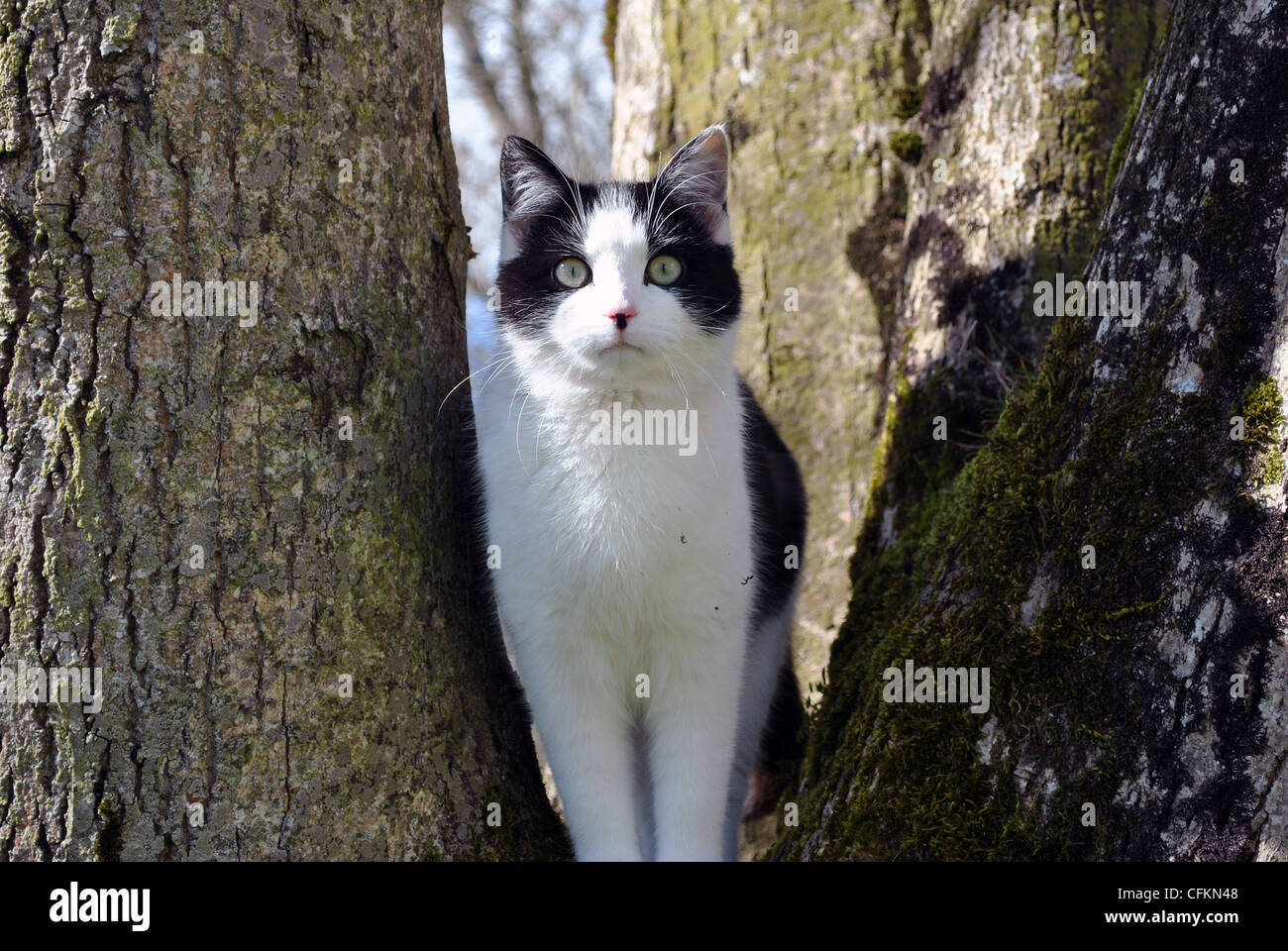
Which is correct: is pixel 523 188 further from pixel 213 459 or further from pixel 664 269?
pixel 213 459

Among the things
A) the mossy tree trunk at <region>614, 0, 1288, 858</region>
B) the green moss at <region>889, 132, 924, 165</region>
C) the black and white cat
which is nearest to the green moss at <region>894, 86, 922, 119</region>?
the green moss at <region>889, 132, 924, 165</region>

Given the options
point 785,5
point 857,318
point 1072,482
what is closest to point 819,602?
point 857,318

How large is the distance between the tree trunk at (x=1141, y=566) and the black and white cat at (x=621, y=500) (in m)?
0.44

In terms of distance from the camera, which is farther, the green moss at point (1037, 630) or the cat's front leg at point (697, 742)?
the cat's front leg at point (697, 742)

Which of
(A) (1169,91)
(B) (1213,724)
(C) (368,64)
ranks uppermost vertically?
(C) (368,64)

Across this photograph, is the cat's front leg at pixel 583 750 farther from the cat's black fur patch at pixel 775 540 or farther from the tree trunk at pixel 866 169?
the tree trunk at pixel 866 169

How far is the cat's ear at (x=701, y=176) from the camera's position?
3117 millimetres

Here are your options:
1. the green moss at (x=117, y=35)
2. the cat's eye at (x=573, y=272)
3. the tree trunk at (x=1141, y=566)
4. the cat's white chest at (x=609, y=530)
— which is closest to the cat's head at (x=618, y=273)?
the cat's eye at (x=573, y=272)

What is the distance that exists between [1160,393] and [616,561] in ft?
4.61

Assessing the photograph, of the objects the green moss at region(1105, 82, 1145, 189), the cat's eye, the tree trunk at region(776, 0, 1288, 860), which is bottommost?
the tree trunk at region(776, 0, 1288, 860)

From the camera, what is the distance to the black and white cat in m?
2.81

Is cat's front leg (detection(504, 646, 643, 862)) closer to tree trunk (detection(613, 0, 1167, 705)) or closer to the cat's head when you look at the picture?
the cat's head

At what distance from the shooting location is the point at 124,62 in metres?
2.35
